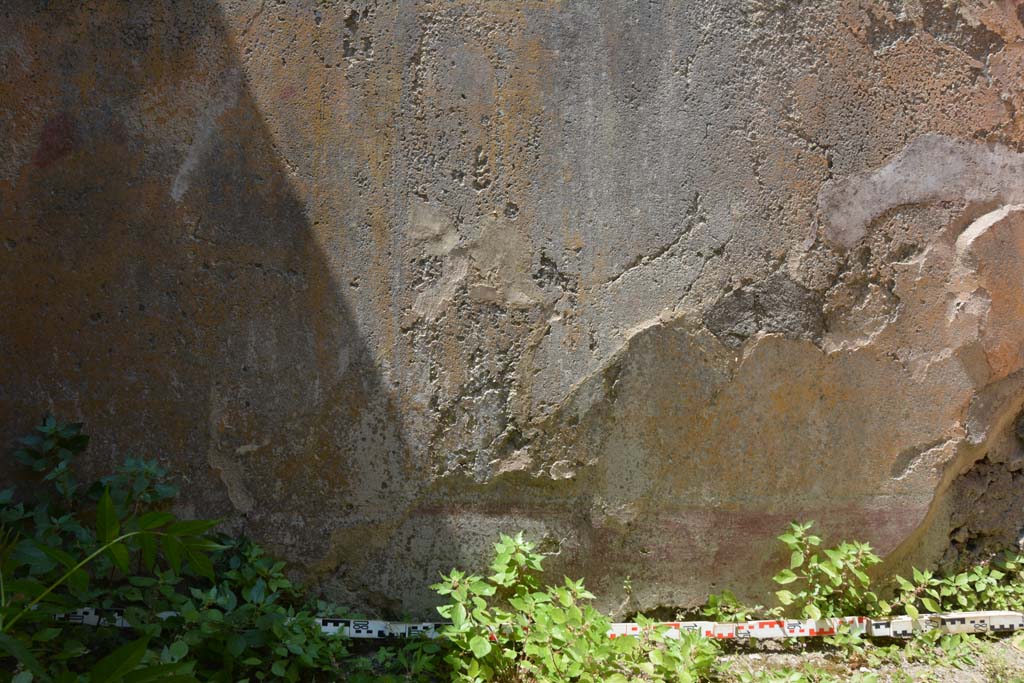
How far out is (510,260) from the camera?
235 centimetres

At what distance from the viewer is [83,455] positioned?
7.71 feet

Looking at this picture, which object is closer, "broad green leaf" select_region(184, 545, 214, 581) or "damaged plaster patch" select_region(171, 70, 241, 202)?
"broad green leaf" select_region(184, 545, 214, 581)

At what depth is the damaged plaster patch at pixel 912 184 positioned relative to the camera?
2365 mm

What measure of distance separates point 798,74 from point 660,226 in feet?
1.79

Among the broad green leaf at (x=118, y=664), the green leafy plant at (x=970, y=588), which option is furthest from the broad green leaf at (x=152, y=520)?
the green leafy plant at (x=970, y=588)

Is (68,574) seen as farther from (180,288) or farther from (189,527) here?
(180,288)

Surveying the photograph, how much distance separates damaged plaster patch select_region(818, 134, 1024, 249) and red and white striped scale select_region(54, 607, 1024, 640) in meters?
1.08

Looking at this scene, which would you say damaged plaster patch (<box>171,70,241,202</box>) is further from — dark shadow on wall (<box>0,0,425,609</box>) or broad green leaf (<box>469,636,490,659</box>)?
broad green leaf (<box>469,636,490,659</box>)

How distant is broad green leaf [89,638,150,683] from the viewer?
1638 millimetres

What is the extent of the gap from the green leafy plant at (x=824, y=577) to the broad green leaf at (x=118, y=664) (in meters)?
1.70

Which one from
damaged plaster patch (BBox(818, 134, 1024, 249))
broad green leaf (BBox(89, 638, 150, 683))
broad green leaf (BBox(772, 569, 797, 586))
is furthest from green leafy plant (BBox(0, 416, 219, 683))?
damaged plaster patch (BBox(818, 134, 1024, 249))

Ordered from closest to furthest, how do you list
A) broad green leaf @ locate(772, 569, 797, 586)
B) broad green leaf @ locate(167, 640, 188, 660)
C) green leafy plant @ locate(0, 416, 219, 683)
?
1. green leafy plant @ locate(0, 416, 219, 683)
2. broad green leaf @ locate(167, 640, 188, 660)
3. broad green leaf @ locate(772, 569, 797, 586)

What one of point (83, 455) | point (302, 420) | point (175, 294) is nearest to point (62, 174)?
point (175, 294)

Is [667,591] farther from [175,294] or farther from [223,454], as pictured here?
[175,294]
